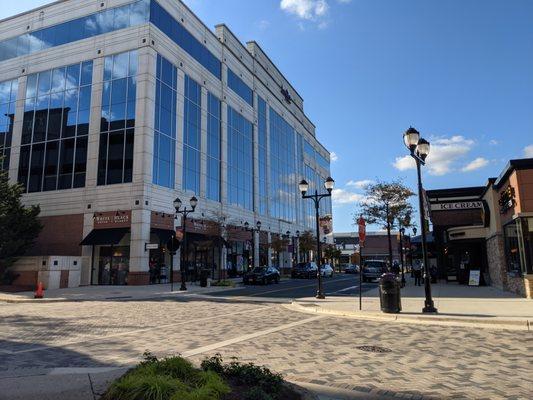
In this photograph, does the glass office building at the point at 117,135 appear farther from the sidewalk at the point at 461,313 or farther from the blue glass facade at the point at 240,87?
the sidewalk at the point at 461,313

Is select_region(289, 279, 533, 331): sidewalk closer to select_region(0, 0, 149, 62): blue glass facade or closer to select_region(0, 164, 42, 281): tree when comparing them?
select_region(0, 164, 42, 281): tree

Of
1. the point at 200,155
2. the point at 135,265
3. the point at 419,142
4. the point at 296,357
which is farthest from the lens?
the point at 200,155

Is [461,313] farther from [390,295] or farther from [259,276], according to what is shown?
[259,276]

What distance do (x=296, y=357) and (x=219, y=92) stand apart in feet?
145

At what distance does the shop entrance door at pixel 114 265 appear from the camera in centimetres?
3559

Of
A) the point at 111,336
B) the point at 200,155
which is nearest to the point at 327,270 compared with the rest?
the point at 200,155

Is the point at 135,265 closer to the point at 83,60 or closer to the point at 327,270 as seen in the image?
the point at 83,60

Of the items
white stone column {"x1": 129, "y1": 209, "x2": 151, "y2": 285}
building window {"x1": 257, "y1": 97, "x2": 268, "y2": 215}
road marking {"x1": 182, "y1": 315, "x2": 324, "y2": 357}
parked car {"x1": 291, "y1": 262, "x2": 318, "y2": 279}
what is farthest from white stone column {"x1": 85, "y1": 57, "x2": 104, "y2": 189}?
road marking {"x1": 182, "y1": 315, "x2": 324, "y2": 357}

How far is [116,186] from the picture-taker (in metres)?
35.8

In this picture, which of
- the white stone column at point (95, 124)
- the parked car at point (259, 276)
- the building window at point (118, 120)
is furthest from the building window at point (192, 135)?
the parked car at point (259, 276)

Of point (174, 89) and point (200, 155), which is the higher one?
point (174, 89)

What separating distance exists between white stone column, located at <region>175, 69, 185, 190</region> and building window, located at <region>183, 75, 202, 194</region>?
0.68 metres

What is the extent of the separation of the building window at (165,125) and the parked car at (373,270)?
19.0 meters

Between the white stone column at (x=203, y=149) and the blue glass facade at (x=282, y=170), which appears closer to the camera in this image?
the white stone column at (x=203, y=149)
